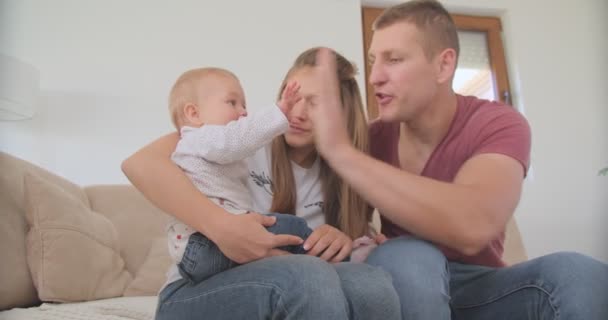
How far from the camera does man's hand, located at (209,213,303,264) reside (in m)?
0.68

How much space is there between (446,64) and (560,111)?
7.51ft

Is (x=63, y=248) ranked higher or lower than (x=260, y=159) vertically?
lower

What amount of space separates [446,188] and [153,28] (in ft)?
7.27

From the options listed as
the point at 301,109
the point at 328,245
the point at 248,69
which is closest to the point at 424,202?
the point at 328,245

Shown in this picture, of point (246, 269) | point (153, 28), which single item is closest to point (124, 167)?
point (246, 269)

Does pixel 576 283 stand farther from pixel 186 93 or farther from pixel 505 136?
pixel 186 93

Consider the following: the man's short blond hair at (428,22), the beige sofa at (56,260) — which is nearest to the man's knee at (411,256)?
the man's short blond hair at (428,22)

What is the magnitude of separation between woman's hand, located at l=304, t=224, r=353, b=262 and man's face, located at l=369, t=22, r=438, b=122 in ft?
1.31

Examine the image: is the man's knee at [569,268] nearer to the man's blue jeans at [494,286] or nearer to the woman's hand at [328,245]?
the man's blue jeans at [494,286]

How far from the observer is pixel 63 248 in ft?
4.23

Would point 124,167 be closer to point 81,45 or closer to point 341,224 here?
point 341,224

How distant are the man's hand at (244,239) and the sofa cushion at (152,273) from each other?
3.23 ft

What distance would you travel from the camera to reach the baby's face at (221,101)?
3.03 feet

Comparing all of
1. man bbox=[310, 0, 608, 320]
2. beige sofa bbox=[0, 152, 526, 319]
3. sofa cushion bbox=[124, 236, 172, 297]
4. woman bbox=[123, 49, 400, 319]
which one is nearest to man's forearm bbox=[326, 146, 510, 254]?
man bbox=[310, 0, 608, 320]
